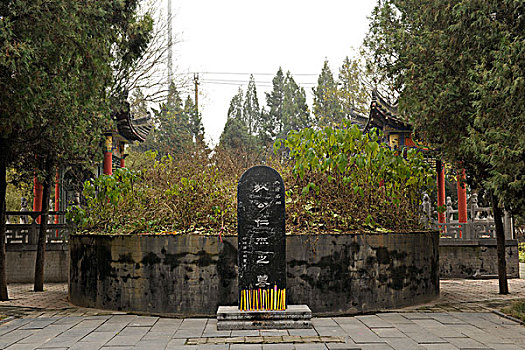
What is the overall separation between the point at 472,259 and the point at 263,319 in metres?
7.78

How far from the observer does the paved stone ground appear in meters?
5.51

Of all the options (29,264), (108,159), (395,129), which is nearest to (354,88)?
(395,129)

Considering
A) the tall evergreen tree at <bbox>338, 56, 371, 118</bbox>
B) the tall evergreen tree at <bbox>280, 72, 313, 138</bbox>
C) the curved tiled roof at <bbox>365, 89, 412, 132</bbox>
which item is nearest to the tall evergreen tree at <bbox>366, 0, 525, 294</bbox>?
the curved tiled roof at <bbox>365, 89, 412, 132</bbox>

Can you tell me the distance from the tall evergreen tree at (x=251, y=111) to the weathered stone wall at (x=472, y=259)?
35.3m

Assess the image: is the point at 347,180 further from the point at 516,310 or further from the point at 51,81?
the point at 51,81

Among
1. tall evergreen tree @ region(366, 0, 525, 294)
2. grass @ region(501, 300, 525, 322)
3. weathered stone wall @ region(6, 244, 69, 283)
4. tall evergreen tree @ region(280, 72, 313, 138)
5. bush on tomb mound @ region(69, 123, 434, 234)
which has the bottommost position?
grass @ region(501, 300, 525, 322)

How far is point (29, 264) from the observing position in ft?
39.2

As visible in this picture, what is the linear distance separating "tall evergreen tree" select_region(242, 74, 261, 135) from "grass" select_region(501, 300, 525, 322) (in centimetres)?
3972

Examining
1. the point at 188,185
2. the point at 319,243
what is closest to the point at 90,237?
the point at 188,185

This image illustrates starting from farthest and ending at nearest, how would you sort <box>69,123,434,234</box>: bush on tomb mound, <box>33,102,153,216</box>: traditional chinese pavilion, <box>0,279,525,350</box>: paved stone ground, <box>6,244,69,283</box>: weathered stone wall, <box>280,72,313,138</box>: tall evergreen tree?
1. <box>280,72,313,138</box>: tall evergreen tree
2. <box>33,102,153,216</box>: traditional chinese pavilion
3. <box>6,244,69,283</box>: weathered stone wall
4. <box>69,123,434,234</box>: bush on tomb mound
5. <box>0,279,525,350</box>: paved stone ground

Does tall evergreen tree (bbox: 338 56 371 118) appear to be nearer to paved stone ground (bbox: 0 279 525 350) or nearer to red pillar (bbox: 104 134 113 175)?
red pillar (bbox: 104 134 113 175)

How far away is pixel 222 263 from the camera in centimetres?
715

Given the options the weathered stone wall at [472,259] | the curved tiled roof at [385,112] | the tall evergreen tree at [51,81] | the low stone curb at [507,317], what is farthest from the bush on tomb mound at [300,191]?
the curved tiled roof at [385,112]

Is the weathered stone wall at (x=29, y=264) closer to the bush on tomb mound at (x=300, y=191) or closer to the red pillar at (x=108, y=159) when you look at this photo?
the bush on tomb mound at (x=300, y=191)
